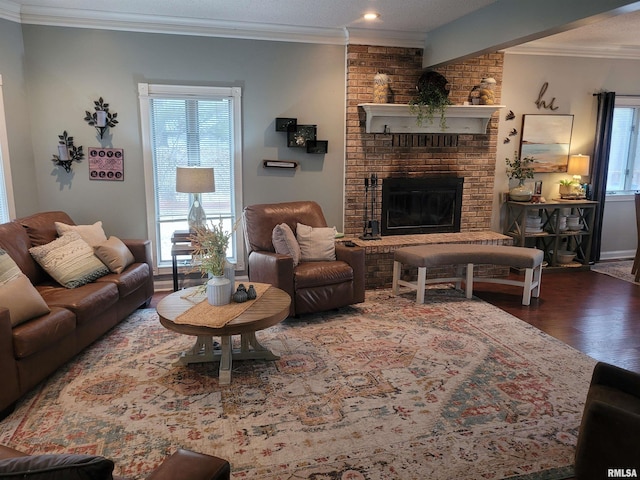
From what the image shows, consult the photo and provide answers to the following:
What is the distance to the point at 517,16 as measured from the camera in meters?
3.81

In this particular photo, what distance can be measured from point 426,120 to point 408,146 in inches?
13.8

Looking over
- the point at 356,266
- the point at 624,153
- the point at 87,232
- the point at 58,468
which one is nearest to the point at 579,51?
the point at 624,153

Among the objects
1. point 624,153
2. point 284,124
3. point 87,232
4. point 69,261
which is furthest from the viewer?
point 624,153

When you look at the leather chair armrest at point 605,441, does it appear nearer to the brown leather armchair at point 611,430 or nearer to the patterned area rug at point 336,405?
the brown leather armchair at point 611,430

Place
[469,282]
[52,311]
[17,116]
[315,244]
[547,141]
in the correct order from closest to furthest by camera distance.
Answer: [52,311]
[17,116]
[315,244]
[469,282]
[547,141]

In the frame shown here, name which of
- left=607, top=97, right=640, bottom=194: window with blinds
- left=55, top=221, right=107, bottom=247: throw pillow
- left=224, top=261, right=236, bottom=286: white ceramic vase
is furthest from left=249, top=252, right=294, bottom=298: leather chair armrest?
left=607, top=97, right=640, bottom=194: window with blinds

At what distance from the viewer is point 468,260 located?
15.7ft

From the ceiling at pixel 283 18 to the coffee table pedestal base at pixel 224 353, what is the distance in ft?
9.42

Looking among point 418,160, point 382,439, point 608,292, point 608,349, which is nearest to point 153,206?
point 418,160

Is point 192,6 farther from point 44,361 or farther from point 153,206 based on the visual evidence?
point 44,361

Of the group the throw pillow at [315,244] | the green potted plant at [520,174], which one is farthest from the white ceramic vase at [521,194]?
the throw pillow at [315,244]

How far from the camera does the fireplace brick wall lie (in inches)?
207

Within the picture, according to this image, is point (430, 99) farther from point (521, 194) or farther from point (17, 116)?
point (17, 116)

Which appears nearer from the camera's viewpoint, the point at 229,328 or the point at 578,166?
the point at 229,328
